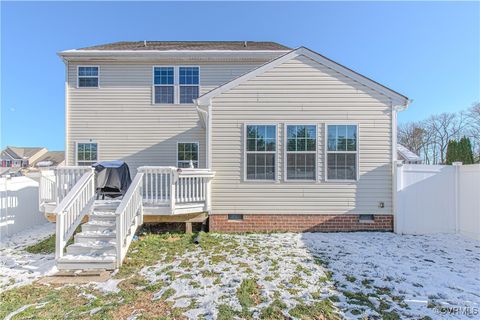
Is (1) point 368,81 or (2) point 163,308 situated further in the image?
(1) point 368,81

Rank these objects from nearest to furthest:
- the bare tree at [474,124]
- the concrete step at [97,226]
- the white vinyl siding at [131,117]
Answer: the concrete step at [97,226] → the white vinyl siding at [131,117] → the bare tree at [474,124]

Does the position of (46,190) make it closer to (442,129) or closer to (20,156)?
(442,129)

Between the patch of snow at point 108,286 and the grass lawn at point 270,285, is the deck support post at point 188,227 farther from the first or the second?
the patch of snow at point 108,286

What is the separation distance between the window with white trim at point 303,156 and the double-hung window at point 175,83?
16.6ft

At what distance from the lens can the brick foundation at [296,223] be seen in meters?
6.53

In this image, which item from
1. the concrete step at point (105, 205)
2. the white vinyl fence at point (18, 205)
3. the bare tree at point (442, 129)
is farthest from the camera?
the bare tree at point (442, 129)

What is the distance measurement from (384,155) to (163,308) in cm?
636

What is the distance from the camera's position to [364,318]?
2.90 meters

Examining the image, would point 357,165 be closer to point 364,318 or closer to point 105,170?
point 364,318

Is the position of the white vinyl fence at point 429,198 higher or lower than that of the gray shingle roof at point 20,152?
lower

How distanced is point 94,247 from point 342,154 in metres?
A: 6.27

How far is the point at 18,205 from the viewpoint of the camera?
7273mm

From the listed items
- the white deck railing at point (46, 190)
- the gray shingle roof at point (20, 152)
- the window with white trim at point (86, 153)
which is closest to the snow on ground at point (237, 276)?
the white deck railing at point (46, 190)

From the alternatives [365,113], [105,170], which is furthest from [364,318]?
[105,170]
